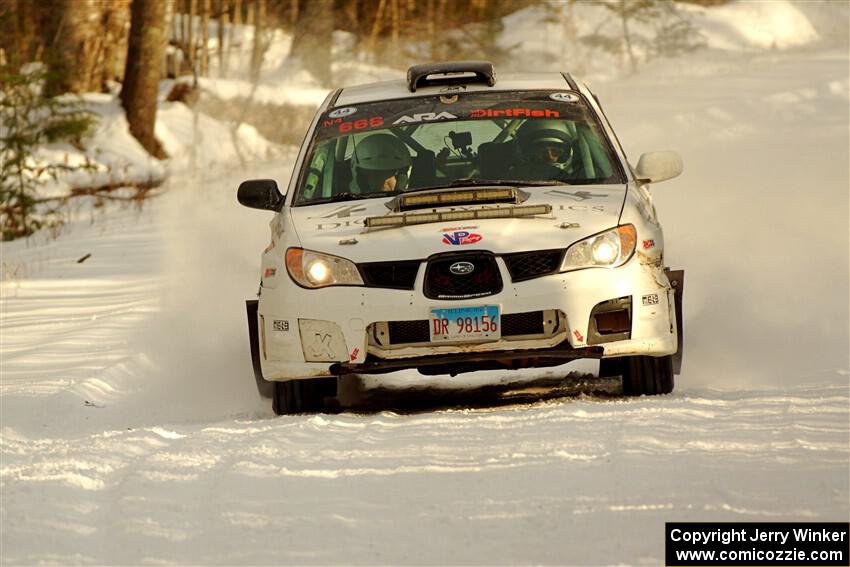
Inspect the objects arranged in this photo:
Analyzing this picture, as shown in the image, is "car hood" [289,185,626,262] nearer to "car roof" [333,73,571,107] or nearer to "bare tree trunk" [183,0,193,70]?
"car roof" [333,73,571,107]

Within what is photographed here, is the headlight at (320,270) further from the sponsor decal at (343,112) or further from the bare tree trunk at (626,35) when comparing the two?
the bare tree trunk at (626,35)

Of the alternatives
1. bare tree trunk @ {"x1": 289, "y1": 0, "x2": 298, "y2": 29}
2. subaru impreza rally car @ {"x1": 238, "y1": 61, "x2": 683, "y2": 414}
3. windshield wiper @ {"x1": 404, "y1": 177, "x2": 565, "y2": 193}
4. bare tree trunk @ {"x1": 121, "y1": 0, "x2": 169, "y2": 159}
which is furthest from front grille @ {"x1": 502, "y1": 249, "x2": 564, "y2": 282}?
bare tree trunk @ {"x1": 289, "y1": 0, "x2": 298, "y2": 29}

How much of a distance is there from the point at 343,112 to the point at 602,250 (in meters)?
Answer: 2.19

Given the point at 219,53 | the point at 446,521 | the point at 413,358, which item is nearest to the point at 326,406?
the point at 413,358

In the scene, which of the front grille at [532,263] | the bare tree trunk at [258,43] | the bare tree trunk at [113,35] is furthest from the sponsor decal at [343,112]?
the bare tree trunk at [258,43]

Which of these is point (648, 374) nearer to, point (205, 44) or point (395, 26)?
point (205, 44)

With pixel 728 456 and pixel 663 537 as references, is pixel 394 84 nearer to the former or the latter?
pixel 728 456

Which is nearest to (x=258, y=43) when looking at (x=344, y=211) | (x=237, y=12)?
(x=237, y=12)

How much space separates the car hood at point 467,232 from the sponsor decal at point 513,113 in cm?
104

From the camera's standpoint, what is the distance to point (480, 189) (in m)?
8.41

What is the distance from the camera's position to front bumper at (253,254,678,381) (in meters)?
7.86

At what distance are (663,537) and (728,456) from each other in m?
1.26

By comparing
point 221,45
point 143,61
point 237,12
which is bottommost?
point 143,61

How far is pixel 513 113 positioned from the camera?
940cm
